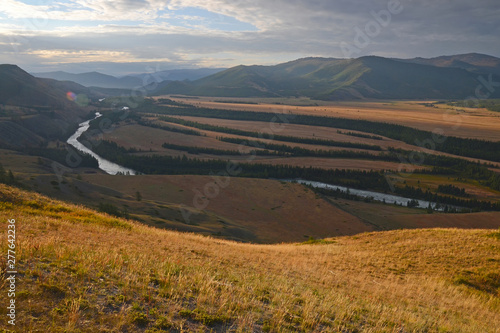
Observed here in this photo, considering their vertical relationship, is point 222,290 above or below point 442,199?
above

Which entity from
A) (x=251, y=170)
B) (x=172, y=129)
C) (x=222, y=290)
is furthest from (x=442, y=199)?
(x=172, y=129)

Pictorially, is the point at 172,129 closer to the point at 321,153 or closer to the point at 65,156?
the point at 65,156

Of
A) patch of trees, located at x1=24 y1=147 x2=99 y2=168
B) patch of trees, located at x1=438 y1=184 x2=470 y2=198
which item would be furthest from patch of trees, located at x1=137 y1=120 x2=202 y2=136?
patch of trees, located at x1=438 y1=184 x2=470 y2=198

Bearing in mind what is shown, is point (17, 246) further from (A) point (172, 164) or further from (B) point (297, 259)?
(A) point (172, 164)

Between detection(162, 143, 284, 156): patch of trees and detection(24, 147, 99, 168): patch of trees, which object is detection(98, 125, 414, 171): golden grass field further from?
detection(24, 147, 99, 168): patch of trees

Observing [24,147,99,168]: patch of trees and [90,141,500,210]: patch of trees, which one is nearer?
[90,141,500,210]: patch of trees

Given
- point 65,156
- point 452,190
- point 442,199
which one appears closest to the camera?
point 442,199

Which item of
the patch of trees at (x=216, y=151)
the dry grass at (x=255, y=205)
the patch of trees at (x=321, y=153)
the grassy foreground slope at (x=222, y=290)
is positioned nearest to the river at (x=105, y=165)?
the patch of trees at (x=216, y=151)

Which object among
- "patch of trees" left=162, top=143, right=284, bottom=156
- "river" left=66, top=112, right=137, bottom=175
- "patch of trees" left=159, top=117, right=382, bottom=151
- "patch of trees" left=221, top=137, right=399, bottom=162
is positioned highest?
"patch of trees" left=159, top=117, right=382, bottom=151
